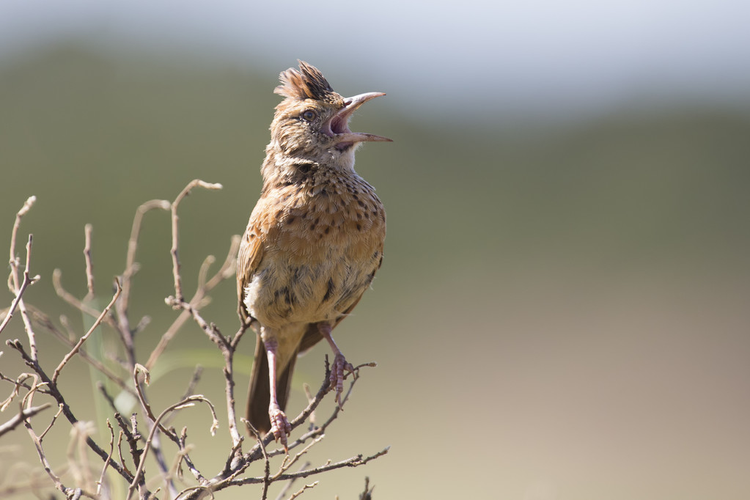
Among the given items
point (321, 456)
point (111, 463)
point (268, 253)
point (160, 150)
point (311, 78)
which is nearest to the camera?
point (111, 463)

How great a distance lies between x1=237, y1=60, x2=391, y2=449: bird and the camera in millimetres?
3291

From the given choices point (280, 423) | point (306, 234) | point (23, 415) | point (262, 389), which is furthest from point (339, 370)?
point (23, 415)

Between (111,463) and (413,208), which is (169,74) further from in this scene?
(111,463)

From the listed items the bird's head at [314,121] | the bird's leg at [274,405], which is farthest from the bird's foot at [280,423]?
the bird's head at [314,121]

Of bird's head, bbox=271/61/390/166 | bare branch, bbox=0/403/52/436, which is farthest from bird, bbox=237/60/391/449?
bare branch, bbox=0/403/52/436

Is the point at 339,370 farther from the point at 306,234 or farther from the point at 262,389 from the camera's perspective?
the point at 262,389

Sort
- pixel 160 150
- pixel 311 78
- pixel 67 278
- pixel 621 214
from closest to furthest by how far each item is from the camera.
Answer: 1. pixel 311 78
2. pixel 67 278
3. pixel 160 150
4. pixel 621 214

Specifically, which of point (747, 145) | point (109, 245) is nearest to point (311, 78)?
point (109, 245)

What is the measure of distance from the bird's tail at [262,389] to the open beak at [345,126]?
107 centimetres

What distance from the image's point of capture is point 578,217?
15719mm

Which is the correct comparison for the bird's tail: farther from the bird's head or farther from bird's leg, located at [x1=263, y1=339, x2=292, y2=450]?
the bird's head

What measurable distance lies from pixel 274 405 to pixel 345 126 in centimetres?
135

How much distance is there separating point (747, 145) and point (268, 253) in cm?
1559

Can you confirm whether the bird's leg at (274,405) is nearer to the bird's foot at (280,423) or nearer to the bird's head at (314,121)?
the bird's foot at (280,423)
